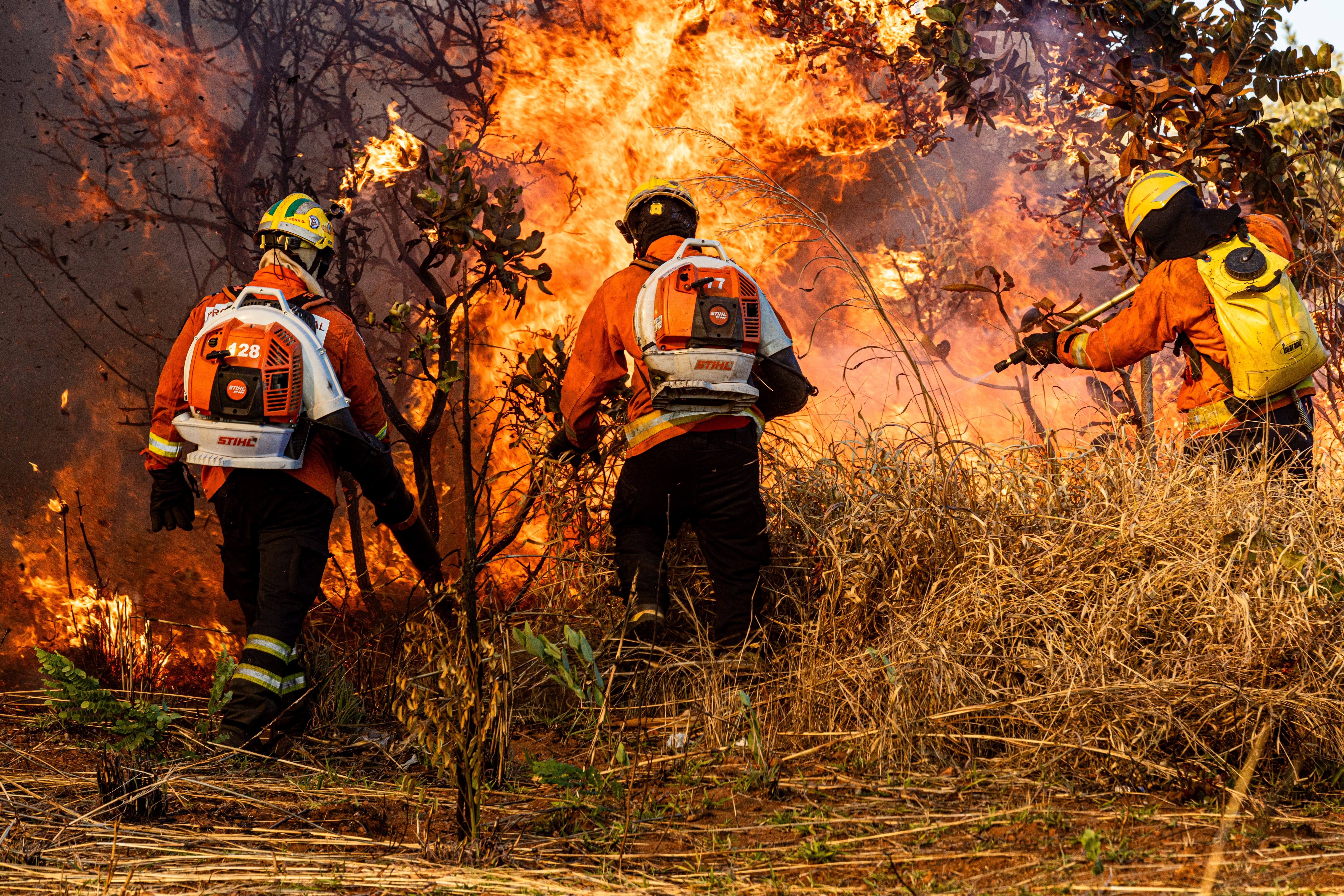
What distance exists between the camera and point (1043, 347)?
15.6 ft

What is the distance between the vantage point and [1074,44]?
6.94 metres

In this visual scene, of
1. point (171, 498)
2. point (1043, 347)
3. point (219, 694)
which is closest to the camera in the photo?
point (219, 694)

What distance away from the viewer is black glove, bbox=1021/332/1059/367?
474cm

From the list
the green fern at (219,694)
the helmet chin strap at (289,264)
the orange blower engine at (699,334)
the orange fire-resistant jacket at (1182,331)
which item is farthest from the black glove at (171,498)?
the orange fire-resistant jacket at (1182,331)

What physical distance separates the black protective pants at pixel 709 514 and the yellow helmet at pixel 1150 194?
6.81ft

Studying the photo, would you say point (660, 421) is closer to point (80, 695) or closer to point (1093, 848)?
point (1093, 848)

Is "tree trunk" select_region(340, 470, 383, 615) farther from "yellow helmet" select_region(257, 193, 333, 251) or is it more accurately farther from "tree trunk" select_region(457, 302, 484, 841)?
"tree trunk" select_region(457, 302, 484, 841)

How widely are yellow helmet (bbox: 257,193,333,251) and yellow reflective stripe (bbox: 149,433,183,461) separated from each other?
90 centimetres

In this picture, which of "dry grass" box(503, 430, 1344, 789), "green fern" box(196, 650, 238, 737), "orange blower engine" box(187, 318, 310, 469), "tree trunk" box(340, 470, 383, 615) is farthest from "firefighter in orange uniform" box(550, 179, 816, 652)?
"tree trunk" box(340, 470, 383, 615)

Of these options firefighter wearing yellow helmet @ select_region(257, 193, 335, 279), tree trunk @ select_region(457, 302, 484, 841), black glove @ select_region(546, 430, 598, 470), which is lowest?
tree trunk @ select_region(457, 302, 484, 841)

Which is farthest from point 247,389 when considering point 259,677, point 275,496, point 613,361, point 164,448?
point 613,361

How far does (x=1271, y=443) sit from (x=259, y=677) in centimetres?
414

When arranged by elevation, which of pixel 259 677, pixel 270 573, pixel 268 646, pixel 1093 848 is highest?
pixel 270 573

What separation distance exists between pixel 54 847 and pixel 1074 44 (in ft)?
24.1
